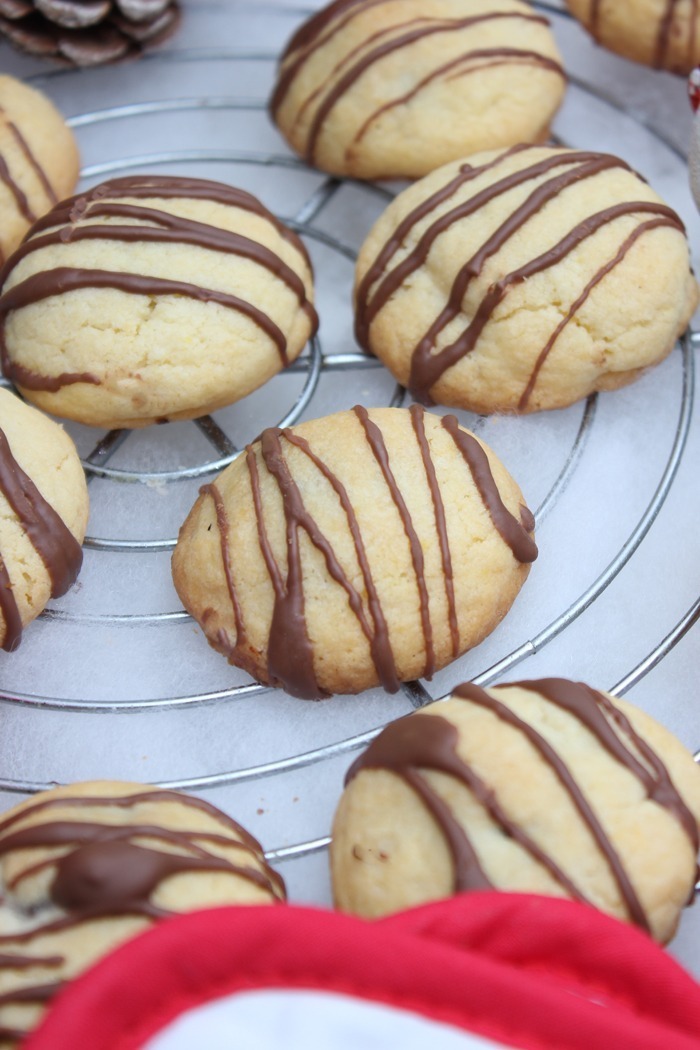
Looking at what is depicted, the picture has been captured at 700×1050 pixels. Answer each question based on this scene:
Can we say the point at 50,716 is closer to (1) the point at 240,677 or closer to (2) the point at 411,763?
(1) the point at 240,677

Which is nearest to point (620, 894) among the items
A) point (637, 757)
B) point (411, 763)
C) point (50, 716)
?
point (637, 757)

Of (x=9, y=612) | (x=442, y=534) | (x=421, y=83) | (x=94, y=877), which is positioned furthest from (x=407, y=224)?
(x=94, y=877)

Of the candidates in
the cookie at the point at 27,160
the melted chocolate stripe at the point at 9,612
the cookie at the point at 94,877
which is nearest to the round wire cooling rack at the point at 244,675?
the melted chocolate stripe at the point at 9,612

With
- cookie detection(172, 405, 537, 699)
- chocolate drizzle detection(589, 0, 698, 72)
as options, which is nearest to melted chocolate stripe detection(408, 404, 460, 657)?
cookie detection(172, 405, 537, 699)

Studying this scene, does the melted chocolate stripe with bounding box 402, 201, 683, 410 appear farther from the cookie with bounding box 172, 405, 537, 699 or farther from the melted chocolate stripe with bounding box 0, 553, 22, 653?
the melted chocolate stripe with bounding box 0, 553, 22, 653

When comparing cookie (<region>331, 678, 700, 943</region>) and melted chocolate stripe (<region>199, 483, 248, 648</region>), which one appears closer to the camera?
cookie (<region>331, 678, 700, 943</region>)

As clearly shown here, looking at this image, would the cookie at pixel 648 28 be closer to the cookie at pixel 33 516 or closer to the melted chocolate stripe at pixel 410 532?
the melted chocolate stripe at pixel 410 532
